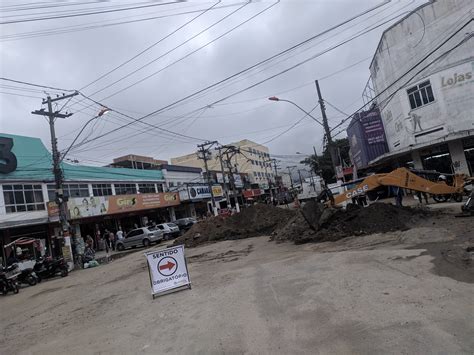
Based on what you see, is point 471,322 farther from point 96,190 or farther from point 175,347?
point 96,190

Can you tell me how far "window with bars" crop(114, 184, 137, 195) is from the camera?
4003 cm

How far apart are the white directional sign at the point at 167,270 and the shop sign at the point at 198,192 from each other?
37.8 m

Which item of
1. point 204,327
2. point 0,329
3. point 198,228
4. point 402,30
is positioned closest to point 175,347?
point 204,327

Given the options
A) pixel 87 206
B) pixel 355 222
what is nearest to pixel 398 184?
pixel 355 222

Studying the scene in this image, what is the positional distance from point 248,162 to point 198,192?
45301mm

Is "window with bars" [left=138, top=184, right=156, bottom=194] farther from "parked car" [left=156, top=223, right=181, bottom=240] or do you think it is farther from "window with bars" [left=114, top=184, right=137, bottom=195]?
"parked car" [left=156, top=223, right=181, bottom=240]

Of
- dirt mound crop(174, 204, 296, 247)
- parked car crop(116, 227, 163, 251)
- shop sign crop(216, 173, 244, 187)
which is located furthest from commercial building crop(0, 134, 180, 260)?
shop sign crop(216, 173, 244, 187)

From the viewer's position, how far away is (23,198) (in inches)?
1120

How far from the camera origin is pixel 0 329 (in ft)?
32.4

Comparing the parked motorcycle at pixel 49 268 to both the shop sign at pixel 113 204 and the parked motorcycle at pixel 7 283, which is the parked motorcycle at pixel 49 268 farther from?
the shop sign at pixel 113 204

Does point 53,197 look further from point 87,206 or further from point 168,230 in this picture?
point 168,230

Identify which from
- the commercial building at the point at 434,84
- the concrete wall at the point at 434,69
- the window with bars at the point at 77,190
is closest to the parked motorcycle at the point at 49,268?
the window with bars at the point at 77,190

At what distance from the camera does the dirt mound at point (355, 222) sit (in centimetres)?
1467

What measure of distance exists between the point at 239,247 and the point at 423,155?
18.5m
